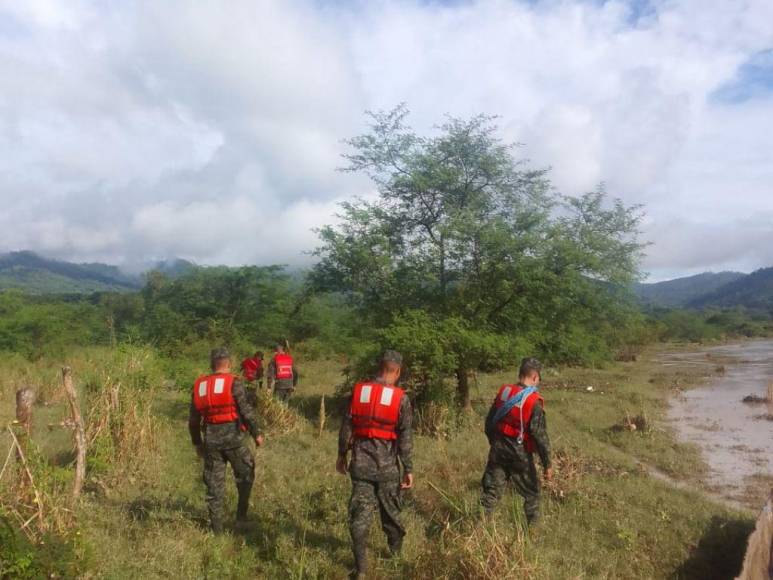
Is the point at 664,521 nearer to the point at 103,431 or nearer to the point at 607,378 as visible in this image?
the point at 103,431

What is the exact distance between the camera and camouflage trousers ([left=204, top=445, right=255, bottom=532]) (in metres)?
5.36

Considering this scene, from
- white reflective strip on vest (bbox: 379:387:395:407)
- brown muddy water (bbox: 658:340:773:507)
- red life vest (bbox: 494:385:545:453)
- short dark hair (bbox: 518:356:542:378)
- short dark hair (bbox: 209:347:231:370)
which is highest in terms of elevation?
short dark hair (bbox: 209:347:231:370)

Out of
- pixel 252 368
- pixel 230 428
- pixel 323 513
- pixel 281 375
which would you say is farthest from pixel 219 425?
pixel 252 368

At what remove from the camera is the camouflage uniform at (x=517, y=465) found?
546 centimetres

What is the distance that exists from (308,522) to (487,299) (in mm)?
7704

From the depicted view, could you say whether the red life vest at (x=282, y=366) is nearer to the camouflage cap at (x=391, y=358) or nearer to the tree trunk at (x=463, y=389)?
the tree trunk at (x=463, y=389)

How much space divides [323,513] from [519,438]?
2264 millimetres

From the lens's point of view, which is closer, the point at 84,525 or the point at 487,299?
the point at 84,525

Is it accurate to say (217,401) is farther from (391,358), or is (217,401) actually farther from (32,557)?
(32,557)

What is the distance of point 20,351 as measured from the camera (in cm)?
1964

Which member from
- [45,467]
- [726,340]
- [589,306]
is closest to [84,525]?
[45,467]

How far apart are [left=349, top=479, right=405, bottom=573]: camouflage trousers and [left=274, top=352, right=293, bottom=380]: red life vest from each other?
7034 mm

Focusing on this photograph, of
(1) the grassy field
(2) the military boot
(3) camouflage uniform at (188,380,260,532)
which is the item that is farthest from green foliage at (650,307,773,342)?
(3) camouflage uniform at (188,380,260,532)

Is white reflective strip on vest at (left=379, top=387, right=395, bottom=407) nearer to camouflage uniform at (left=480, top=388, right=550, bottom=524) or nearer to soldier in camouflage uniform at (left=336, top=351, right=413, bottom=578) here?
soldier in camouflage uniform at (left=336, top=351, right=413, bottom=578)
